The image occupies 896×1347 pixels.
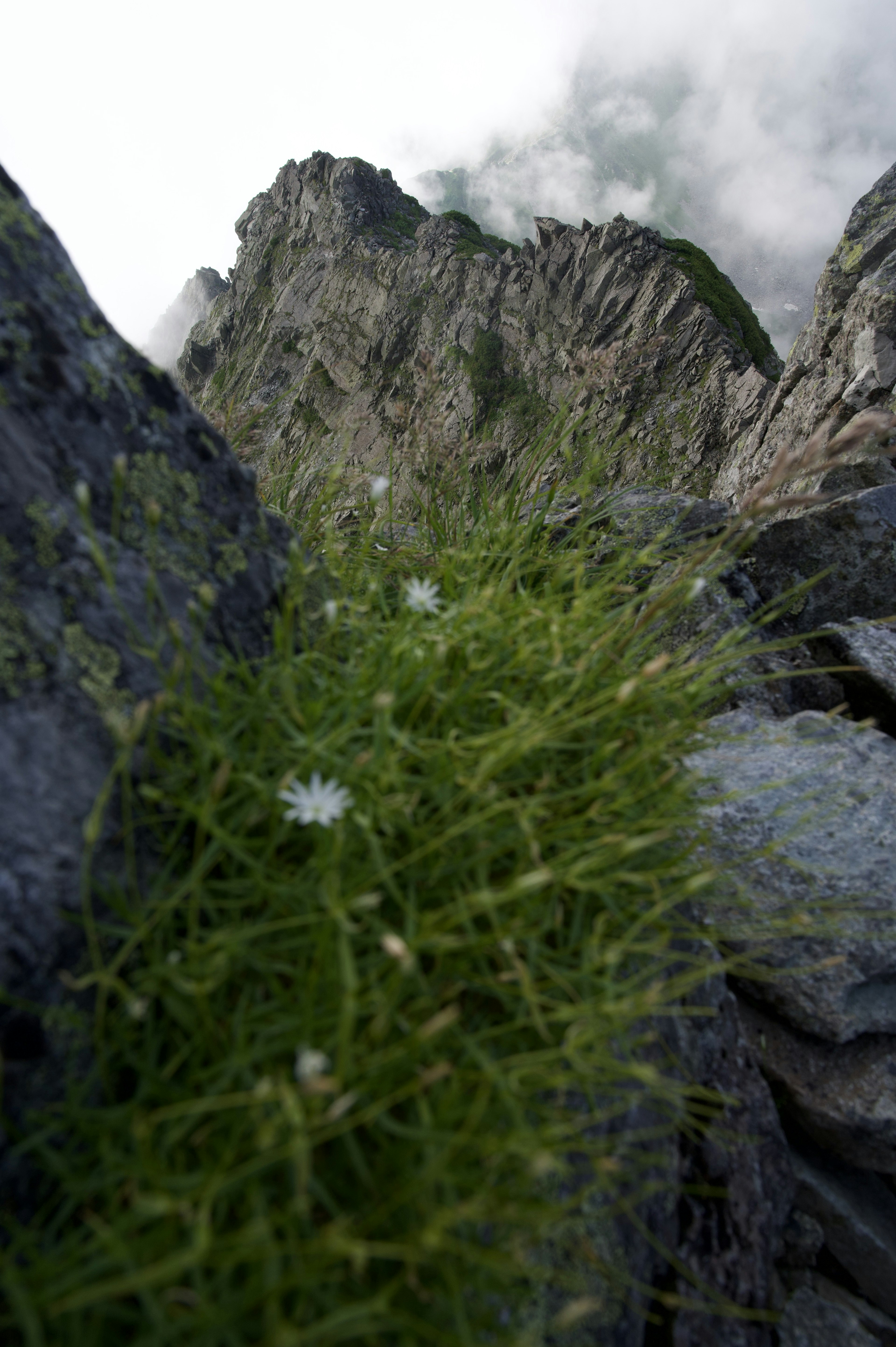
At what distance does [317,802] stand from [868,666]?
11.1 ft

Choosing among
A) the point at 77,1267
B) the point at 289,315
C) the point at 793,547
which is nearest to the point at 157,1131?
the point at 77,1267

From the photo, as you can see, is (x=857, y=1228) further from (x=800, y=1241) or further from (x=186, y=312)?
(x=186, y=312)

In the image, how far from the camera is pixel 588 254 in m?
42.6

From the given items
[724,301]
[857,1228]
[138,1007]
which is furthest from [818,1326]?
[724,301]

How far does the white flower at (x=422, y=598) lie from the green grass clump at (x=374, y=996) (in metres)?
0.10

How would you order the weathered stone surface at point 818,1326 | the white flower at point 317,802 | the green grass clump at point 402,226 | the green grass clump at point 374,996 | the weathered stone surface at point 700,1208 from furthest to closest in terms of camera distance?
the green grass clump at point 402,226, the weathered stone surface at point 818,1326, the weathered stone surface at point 700,1208, the white flower at point 317,802, the green grass clump at point 374,996

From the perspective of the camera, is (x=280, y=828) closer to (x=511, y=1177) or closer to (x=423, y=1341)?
(x=511, y=1177)

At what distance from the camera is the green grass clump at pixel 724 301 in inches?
1378

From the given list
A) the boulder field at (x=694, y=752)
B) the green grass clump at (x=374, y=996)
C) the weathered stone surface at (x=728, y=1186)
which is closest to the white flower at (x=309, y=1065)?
the green grass clump at (x=374, y=996)

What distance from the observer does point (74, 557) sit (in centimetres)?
197

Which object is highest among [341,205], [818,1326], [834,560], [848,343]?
[341,205]

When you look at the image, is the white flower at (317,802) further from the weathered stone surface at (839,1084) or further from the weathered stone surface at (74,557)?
the weathered stone surface at (839,1084)

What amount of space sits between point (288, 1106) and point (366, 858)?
2.13 ft

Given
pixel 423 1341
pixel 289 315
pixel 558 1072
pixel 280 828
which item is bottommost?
pixel 423 1341
